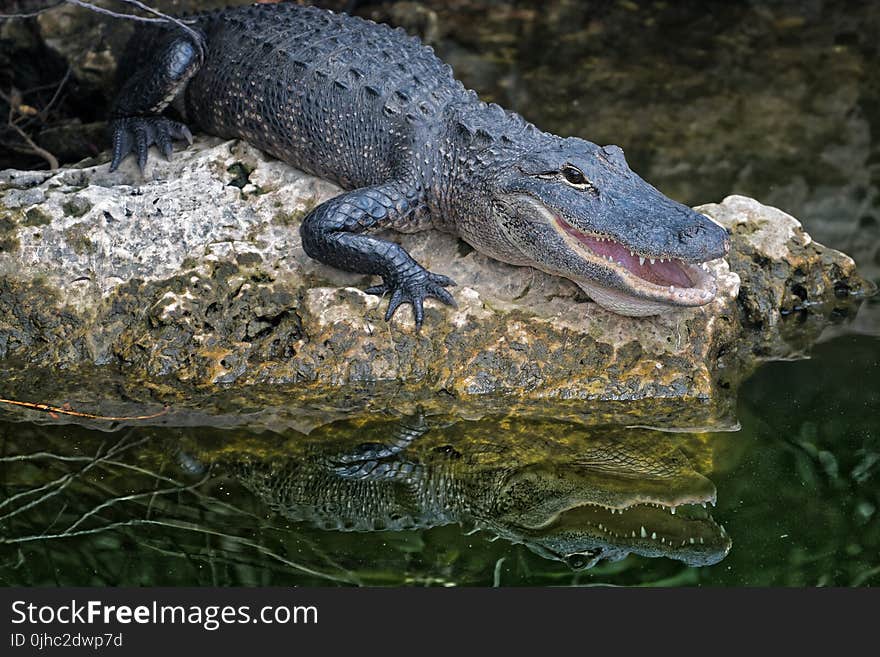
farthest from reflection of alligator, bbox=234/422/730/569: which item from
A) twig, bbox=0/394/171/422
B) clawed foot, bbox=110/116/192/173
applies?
clawed foot, bbox=110/116/192/173

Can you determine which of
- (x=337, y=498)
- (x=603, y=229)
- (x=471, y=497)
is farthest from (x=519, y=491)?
(x=603, y=229)

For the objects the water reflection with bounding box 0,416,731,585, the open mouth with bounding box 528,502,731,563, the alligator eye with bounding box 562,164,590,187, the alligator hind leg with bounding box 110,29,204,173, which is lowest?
the water reflection with bounding box 0,416,731,585

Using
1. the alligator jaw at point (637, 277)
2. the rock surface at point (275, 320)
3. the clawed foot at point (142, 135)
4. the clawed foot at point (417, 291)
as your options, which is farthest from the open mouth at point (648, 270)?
the clawed foot at point (142, 135)

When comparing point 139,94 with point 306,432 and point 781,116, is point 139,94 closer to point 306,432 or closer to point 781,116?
point 306,432

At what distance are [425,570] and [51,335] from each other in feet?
6.63

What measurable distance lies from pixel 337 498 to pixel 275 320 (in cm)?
94

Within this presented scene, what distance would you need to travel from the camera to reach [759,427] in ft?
14.9

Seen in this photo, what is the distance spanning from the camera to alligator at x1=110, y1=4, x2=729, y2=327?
4508 mm

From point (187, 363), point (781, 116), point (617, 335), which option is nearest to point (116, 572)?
point (187, 363)

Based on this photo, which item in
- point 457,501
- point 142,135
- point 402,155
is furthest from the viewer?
point 142,135

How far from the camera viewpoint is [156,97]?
18.7 feet

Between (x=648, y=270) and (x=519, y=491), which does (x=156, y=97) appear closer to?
(x=648, y=270)

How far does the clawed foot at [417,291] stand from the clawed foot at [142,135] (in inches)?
58.4

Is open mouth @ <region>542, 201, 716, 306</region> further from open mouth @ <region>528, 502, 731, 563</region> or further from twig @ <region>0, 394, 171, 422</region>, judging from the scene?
twig @ <region>0, 394, 171, 422</region>
